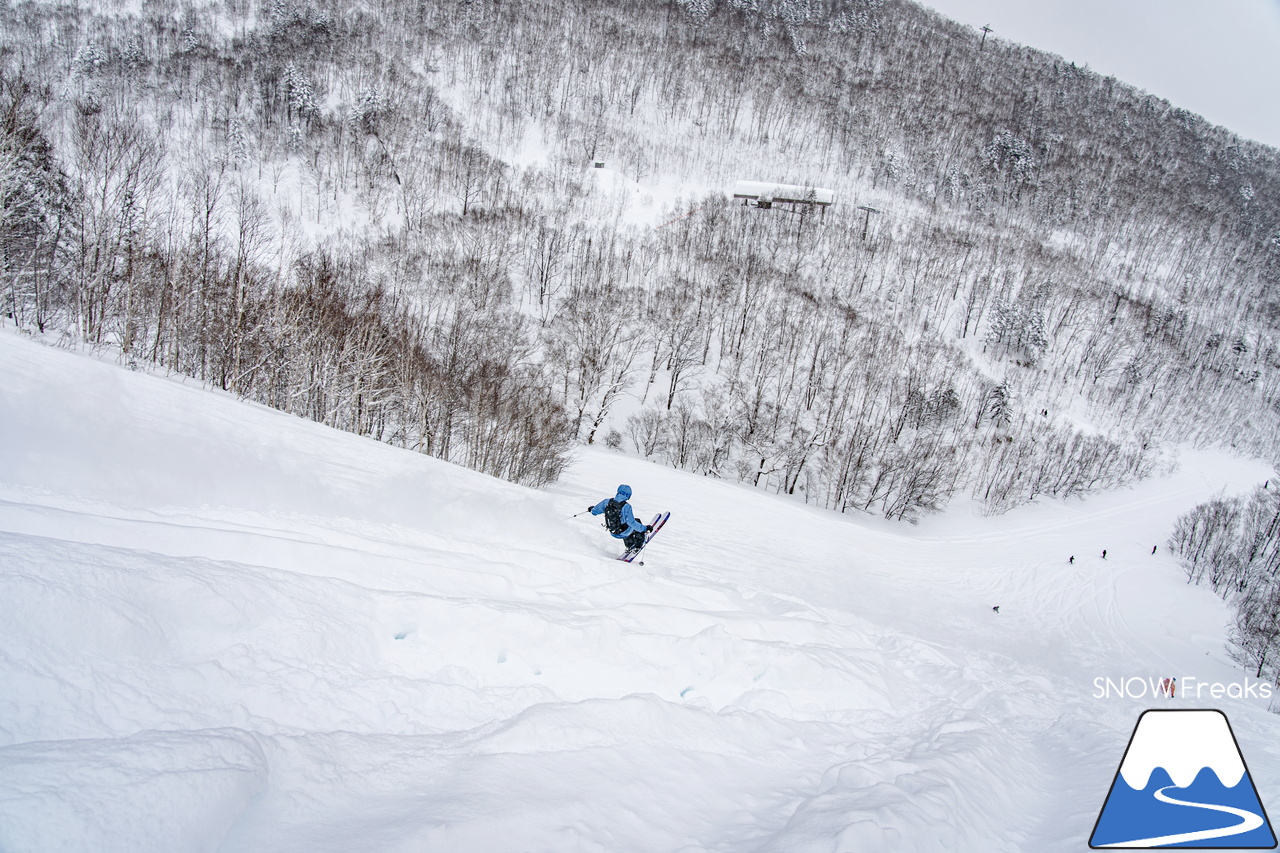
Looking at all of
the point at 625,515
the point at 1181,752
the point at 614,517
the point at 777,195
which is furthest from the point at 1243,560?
the point at 777,195

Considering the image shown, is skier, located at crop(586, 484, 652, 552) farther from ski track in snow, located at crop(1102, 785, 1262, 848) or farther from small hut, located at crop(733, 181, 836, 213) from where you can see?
small hut, located at crop(733, 181, 836, 213)

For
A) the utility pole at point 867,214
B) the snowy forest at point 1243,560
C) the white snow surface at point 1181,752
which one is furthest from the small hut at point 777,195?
the white snow surface at point 1181,752

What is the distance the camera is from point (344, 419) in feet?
69.5

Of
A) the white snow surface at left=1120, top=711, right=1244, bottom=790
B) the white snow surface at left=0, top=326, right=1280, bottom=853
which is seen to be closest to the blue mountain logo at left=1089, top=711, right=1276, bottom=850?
the white snow surface at left=1120, top=711, right=1244, bottom=790

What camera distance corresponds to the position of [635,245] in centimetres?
6525

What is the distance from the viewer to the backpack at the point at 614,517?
10195 mm

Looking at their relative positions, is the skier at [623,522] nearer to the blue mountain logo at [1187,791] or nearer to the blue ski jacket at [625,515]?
the blue ski jacket at [625,515]

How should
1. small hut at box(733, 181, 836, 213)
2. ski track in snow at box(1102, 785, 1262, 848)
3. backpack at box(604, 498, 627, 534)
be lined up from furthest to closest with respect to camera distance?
small hut at box(733, 181, 836, 213) < backpack at box(604, 498, 627, 534) < ski track in snow at box(1102, 785, 1262, 848)

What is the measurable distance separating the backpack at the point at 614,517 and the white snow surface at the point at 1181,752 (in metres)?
7.66

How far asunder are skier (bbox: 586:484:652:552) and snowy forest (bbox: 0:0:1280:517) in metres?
11.8

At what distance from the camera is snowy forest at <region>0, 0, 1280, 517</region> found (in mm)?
20875

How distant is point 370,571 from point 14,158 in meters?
18.9

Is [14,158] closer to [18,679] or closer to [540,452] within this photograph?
[540,452]

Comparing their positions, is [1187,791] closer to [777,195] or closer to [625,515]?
[625,515]
